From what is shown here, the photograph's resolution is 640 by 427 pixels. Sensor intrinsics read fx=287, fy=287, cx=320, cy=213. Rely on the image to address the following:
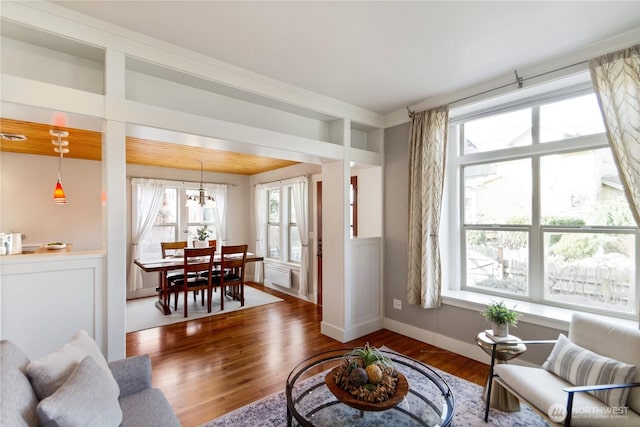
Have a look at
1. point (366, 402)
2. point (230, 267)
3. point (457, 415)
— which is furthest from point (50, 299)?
point (230, 267)

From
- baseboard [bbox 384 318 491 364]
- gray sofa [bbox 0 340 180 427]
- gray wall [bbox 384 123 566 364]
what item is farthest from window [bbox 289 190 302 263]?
gray sofa [bbox 0 340 180 427]

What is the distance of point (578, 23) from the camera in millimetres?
2004

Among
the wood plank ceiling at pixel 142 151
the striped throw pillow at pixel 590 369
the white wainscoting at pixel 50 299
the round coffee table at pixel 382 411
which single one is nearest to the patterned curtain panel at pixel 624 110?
the striped throw pillow at pixel 590 369

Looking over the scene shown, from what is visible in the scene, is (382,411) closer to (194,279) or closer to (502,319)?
(502,319)

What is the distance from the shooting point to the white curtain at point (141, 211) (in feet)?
17.9

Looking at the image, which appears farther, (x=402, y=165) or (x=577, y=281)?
(x=402, y=165)

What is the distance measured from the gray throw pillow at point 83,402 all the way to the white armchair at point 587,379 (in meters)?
2.17

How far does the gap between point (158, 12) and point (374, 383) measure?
2625 millimetres

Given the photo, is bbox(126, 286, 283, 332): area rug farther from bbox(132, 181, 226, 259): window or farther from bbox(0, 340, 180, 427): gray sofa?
bbox(0, 340, 180, 427): gray sofa

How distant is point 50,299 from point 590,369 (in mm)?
3328

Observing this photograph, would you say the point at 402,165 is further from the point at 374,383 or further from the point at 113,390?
the point at 113,390

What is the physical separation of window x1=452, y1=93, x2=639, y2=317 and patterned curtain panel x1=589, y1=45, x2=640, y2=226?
16.1 inches

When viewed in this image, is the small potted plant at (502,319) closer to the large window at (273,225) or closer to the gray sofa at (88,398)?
the gray sofa at (88,398)

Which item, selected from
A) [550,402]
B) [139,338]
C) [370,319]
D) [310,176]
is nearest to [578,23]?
[550,402]
